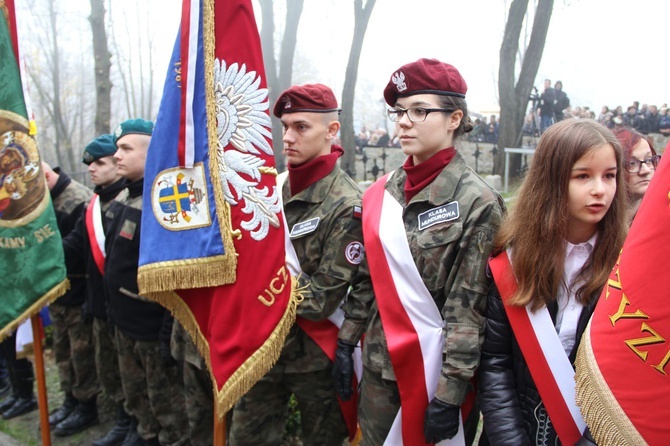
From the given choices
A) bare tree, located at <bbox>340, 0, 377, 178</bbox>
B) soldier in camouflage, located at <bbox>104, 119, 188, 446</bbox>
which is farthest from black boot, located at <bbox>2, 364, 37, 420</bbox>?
bare tree, located at <bbox>340, 0, 377, 178</bbox>

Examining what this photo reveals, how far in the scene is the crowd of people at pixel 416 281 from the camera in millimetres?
1947

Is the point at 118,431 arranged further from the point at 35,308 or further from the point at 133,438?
the point at 35,308

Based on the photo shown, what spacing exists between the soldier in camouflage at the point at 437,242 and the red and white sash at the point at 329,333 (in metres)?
0.18

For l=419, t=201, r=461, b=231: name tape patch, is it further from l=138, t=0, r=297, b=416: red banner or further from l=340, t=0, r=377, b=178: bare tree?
l=340, t=0, r=377, b=178: bare tree

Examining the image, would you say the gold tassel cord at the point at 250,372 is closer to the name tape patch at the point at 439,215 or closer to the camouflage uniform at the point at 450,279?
the camouflage uniform at the point at 450,279

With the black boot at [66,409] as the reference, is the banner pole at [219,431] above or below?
above

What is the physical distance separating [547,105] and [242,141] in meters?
14.9

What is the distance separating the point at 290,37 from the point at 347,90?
211 centimetres

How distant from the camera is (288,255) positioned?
2.90 metres

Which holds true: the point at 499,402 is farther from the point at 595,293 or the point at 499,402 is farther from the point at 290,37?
the point at 290,37

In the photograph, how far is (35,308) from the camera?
3566 millimetres

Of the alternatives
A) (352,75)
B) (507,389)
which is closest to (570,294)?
(507,389)

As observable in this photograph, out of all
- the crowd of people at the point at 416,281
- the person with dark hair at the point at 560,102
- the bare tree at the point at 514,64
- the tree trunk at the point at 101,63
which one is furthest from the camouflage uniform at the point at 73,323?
the person with dark hair at the point at 560,102

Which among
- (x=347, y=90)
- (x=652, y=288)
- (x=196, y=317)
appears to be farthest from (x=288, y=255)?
(x=347, y=90)
